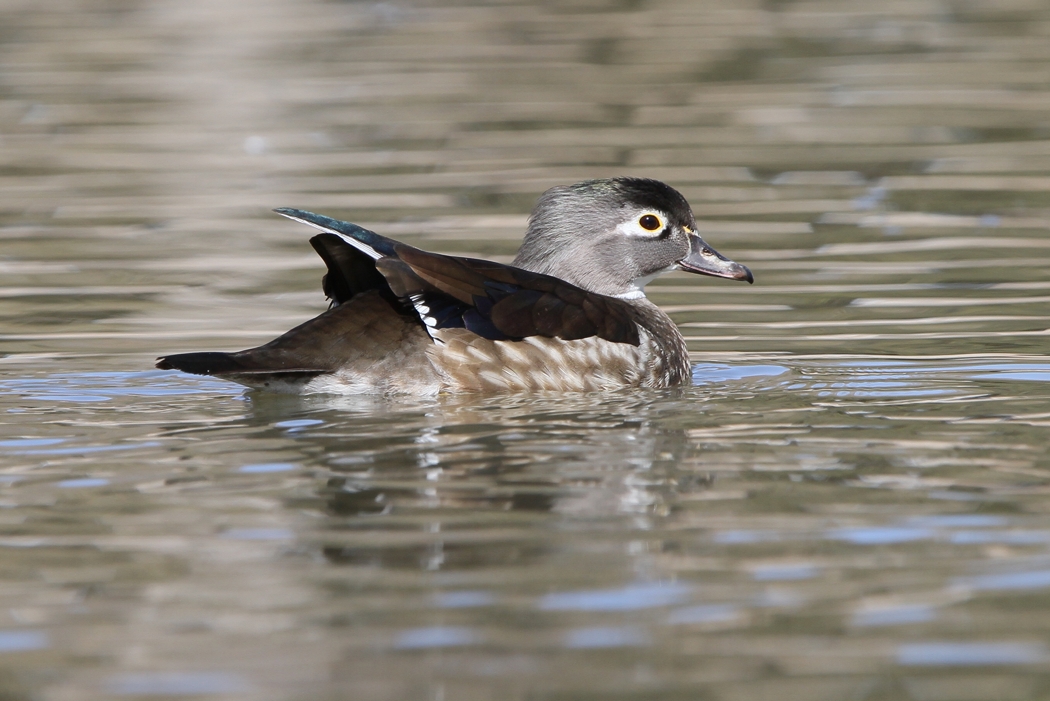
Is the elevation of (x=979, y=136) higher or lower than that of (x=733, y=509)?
higher

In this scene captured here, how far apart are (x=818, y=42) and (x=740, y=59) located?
Result: 1.74 metres

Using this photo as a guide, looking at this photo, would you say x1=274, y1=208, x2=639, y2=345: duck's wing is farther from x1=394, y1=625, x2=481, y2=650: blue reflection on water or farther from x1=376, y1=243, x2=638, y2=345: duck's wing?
x1=394, y1=625, x2=481, y2=650: blue reflection on water

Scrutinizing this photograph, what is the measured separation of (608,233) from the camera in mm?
8484

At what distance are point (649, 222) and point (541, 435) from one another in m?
2.26

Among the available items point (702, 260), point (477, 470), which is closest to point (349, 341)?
point (477, 470)

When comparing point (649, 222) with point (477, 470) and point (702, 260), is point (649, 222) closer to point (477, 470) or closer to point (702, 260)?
point (702, 260)

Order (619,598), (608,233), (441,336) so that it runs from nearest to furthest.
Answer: (619,598) < (441,336) < (608,233)

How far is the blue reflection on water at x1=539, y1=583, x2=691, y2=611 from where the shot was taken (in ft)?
14.9

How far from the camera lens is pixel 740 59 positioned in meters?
19.0

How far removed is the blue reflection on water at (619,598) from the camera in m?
4.55

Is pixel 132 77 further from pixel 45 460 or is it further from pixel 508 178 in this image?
pixel 45 460

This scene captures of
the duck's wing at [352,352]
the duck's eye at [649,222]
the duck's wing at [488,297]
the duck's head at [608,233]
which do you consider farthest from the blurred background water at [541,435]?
the duck's eye at [649,222]

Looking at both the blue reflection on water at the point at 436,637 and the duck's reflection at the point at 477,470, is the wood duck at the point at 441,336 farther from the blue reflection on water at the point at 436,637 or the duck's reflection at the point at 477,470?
the blue reflection on water at the point at 436,637

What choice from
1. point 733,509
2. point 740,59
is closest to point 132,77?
point 740,59
